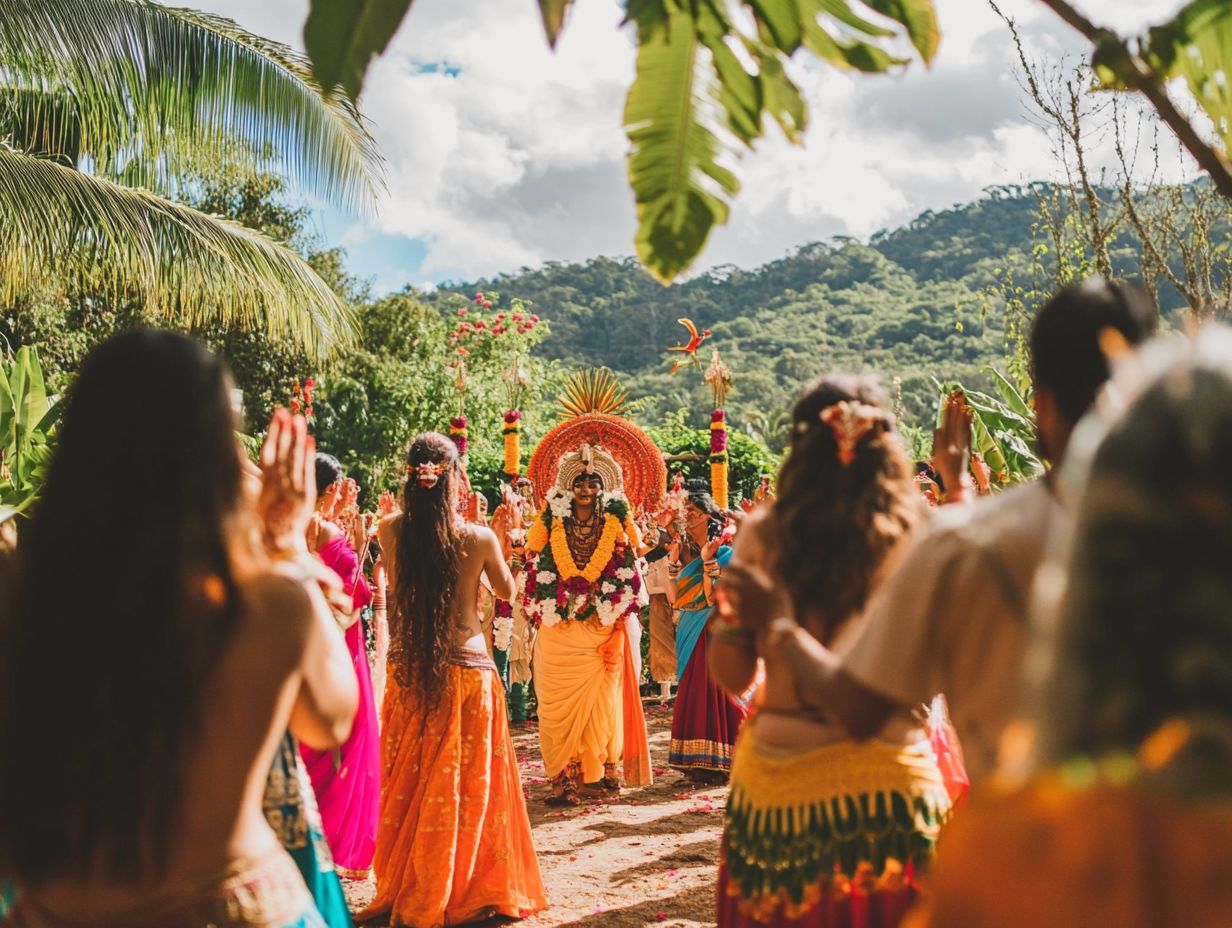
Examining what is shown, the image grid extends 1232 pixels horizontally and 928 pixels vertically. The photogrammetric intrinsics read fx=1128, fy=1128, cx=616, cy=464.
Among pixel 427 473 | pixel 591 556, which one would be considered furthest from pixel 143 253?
pixel 427 473

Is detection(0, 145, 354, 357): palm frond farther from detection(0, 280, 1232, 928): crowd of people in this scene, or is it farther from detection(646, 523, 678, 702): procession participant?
detection(0, 280, 1232, 928): crowd of people

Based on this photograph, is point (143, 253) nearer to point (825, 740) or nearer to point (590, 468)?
point (590, 468)

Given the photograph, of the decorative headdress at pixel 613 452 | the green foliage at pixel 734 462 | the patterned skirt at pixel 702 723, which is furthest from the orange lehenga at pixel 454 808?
the green foliage at pixel 734 462

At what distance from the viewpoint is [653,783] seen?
9.27 m

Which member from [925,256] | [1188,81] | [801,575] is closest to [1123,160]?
[801,575]

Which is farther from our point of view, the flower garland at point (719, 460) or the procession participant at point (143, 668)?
the flower garland at point (719, 460)

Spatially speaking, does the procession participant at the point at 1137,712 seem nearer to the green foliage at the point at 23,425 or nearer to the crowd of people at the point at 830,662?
the crowd of people at the point at 830,662

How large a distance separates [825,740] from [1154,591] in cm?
187

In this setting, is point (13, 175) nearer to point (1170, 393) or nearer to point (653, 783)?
point (653, 783)

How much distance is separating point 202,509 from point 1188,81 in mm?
1580

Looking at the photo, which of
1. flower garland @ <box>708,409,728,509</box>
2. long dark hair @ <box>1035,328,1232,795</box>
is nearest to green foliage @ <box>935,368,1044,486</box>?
flower garland @ <box>708,409,728,509</box>

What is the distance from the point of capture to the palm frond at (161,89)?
859 centimetres

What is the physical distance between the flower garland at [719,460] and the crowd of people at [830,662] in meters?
5.39

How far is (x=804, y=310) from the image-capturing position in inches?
2813
